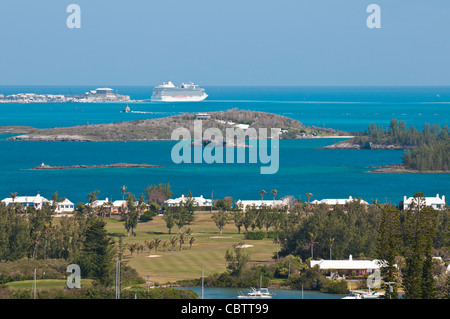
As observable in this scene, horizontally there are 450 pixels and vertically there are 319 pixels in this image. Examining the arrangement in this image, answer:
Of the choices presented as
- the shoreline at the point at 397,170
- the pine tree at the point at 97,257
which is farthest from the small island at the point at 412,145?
the pine tree at the point at 97,257

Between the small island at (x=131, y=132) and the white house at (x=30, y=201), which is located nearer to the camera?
the white house at (x=30, y=201)

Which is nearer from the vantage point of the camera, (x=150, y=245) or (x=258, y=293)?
(x=258, y=293)

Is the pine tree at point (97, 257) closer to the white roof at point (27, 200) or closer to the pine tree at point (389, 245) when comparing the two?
the pine tree at point (389, 245)

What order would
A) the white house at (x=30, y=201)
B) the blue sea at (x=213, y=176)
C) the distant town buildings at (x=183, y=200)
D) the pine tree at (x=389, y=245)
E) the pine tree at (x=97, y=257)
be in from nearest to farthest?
1. the pine tree at (x=389, y=245)
2. the pine tree at (x=97, y=257)
3. the white house at (x=30, y=201)
4. the distant town buildings at (x=183, y=200)
5. the blue sea at (x=213, y=176)

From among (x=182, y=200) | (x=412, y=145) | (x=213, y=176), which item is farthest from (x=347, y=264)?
(x=412, y=145)

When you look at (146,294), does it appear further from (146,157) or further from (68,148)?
(68,148)

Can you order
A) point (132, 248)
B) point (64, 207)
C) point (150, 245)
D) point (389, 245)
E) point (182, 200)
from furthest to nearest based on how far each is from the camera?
point (182, 200)
point (64, 207)
point (150, 245)
point (132, 248)
point (389, 245)

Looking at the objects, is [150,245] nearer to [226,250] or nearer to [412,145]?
[226,250]
